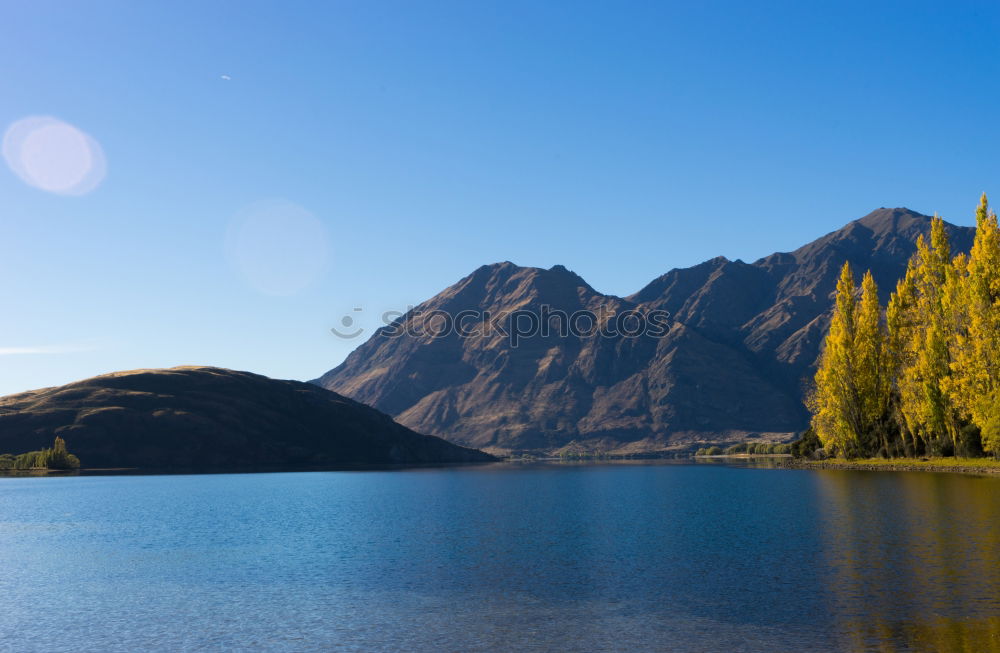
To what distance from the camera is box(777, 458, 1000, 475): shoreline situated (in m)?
100

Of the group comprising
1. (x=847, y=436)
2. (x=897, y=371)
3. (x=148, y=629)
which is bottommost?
(x=148, y=629)

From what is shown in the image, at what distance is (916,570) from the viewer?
38625 mm

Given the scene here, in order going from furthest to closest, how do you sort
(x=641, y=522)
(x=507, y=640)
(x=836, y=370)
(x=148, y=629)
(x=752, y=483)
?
(x=836, y=370) < (x=752, y=483) < (x=641, y=522) < (x=148, y=629) < (x=507, y=640)

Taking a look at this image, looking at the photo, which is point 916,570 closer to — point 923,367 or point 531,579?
point 531,579

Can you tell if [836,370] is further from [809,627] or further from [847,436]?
[809,627]

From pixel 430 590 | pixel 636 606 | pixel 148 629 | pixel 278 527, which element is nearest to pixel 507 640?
pixel 636 606

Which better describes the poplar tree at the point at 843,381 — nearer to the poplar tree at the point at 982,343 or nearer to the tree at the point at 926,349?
the tree at the point at 926,349

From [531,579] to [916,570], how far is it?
1895cm

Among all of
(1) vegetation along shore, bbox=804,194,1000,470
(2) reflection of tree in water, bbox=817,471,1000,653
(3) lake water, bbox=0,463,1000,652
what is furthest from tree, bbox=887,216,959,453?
(2) reflection of tree in water, bbox=817,471,1000,653

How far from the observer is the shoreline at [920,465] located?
100 meters

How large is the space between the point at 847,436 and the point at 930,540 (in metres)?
106

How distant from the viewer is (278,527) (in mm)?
72125

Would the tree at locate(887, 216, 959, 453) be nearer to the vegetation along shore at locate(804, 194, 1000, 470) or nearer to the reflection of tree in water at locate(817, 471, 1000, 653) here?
the vegetation along shore at locate(804, 194, 1000, 470)

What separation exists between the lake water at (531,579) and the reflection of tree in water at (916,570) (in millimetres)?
159
